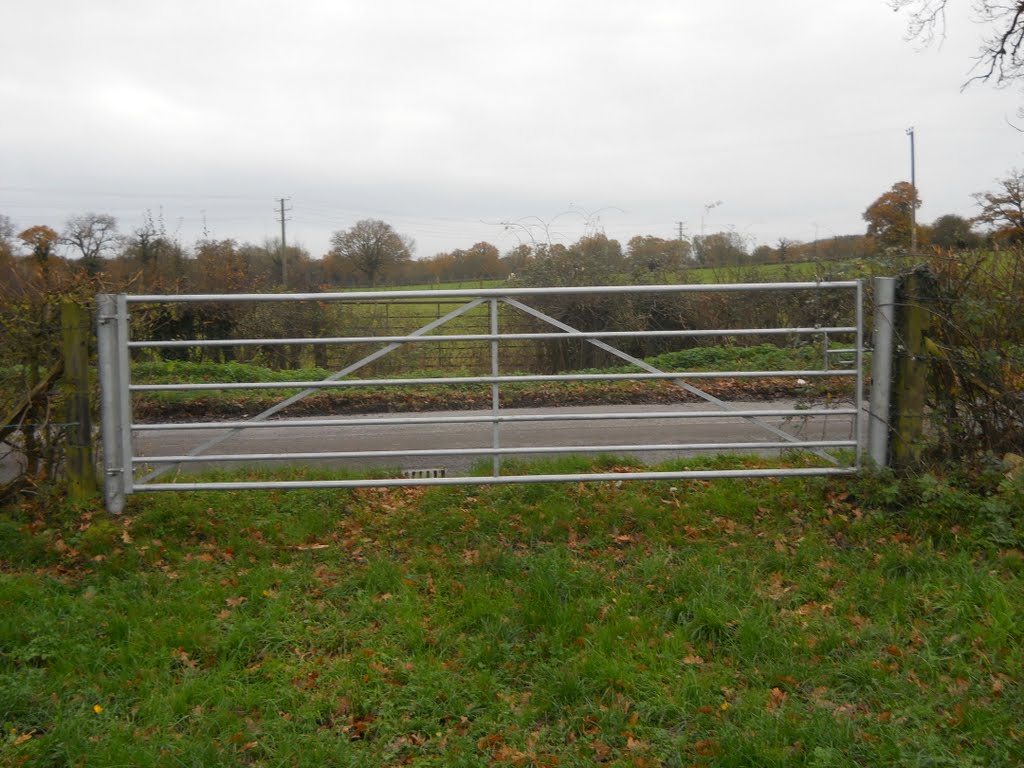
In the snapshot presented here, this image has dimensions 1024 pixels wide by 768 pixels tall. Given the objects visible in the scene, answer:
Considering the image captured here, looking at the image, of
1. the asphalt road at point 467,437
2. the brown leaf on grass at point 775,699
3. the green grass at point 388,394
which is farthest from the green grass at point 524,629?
the green grass at point 388,394

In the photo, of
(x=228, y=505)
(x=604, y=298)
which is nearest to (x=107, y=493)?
(x=228, y=505)

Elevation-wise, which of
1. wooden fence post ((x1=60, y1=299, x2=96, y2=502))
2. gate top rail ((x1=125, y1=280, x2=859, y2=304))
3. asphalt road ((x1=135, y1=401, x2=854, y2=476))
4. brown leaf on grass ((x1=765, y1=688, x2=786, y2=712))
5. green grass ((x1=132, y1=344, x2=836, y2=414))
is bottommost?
brown leaf on grass ((x1=765, y1=688, x2=786, y2=712))

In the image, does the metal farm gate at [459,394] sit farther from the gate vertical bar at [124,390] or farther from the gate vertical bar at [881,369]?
the gate vertical bar at [881,369]

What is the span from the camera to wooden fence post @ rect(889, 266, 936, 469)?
20.5 feet

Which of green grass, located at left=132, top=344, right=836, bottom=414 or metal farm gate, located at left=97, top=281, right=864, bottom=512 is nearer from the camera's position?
metal farm gate, located at left=97, top=281, right=864, bottom=512

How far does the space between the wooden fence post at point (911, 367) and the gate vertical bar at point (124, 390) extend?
5614mm

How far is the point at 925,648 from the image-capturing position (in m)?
4.43

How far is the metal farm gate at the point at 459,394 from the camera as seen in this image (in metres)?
6.04

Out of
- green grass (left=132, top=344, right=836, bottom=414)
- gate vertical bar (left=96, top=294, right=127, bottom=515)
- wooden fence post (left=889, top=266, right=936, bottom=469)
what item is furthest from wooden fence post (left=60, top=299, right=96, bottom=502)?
green grass (left=132, top=344, right=836, bottom=414)

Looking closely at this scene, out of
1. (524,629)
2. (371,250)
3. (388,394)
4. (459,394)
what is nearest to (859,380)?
(524,629)

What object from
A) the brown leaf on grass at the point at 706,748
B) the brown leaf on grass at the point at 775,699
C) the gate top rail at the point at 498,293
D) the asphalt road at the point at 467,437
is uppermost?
the gate top rail at the point at 498,293

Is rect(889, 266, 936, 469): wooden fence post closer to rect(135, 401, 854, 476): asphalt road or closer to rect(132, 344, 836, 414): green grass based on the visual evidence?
rect(135, 401, 854, 476): asphalt road

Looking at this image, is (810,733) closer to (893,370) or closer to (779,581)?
(779,581)

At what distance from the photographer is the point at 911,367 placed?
20.5 ft
